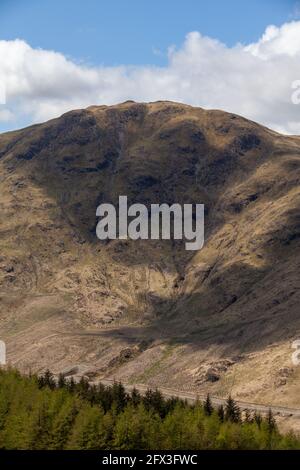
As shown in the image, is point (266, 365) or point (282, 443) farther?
point (266, 365)

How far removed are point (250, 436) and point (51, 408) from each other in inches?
1210

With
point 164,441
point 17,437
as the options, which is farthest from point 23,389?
point 164,441

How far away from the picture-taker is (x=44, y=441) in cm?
9481

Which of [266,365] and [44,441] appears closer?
[44,441]

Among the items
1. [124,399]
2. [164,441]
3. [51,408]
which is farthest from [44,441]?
[124,399]
